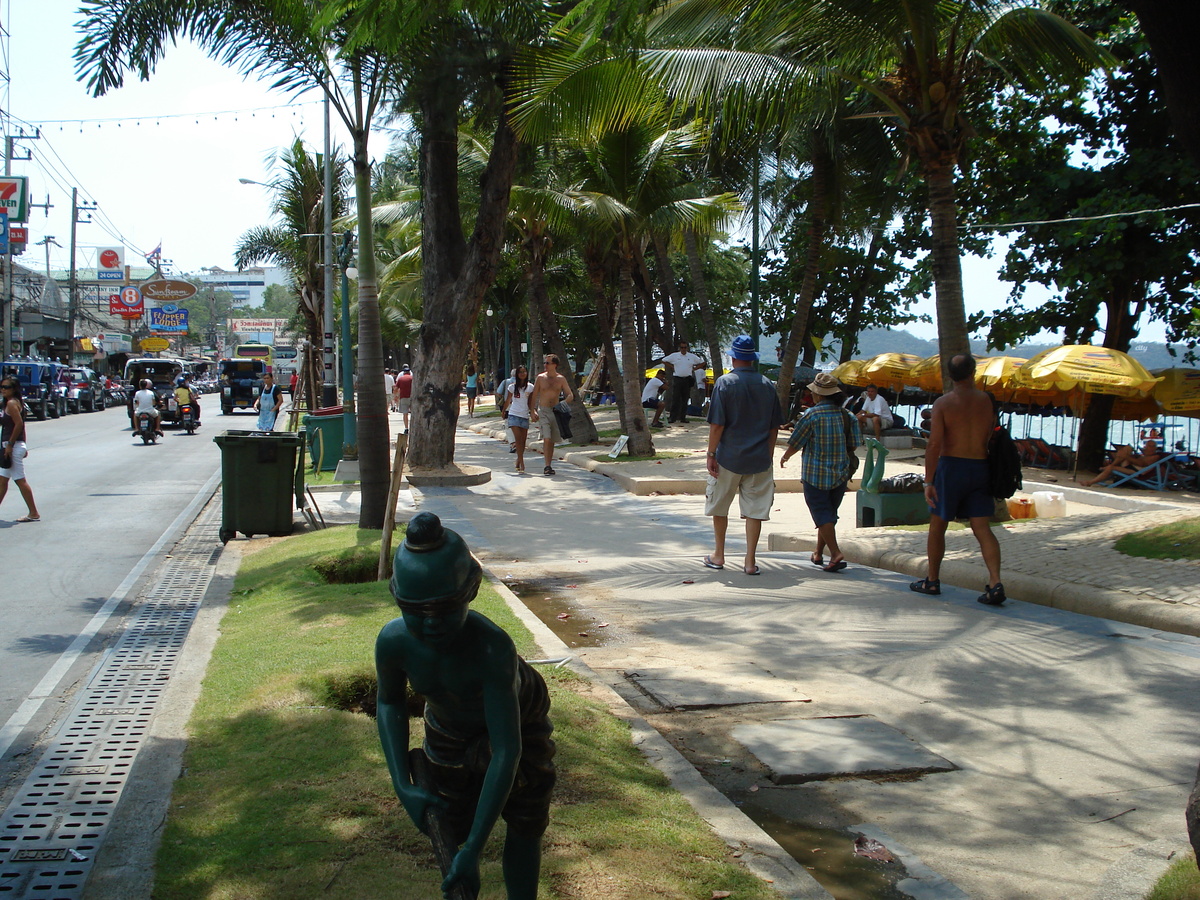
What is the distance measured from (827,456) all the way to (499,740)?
655cm

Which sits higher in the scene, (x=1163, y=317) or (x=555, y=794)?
(x=1163, y=317)

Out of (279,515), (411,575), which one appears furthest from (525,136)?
(411,575)

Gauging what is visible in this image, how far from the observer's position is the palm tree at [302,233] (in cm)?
3409

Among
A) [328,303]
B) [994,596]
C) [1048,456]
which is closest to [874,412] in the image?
[1048,456]

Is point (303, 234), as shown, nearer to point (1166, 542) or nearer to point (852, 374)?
point (852, 374)

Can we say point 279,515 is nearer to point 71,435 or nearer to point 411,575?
point 411,575

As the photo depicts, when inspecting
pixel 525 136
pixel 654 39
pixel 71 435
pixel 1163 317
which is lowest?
pixel 71 435

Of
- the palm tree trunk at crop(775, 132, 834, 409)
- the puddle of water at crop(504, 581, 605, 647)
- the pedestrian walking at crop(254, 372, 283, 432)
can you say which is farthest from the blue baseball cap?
the pedestrian walking at crop(254, 372, 283, 432)

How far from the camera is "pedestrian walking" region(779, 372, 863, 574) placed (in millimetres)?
8586

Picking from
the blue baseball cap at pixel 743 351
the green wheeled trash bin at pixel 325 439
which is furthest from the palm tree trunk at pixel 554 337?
the blue baseball cap at pixel 743 351

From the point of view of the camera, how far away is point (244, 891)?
3104 mm

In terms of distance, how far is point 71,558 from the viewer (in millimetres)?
10312

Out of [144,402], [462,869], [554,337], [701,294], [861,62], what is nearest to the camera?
[462,869]

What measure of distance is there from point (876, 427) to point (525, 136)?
977 cm
